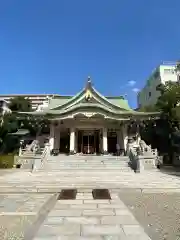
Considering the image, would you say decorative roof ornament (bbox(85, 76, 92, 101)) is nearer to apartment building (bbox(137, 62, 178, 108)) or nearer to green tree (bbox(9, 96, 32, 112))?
green tree (bbox(9, 96, 32, 112))

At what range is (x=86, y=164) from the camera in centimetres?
1797

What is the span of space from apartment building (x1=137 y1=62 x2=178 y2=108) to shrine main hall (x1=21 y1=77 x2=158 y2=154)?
2338 cm

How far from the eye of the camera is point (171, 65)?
46.8 metres

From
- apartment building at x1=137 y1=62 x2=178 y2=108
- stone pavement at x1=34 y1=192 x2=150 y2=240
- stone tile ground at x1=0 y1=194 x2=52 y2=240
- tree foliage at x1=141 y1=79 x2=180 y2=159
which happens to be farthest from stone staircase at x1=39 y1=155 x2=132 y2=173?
apartment building at x1=137 y1=62 x2=178 y2=108

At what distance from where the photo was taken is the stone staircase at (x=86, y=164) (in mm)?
16781

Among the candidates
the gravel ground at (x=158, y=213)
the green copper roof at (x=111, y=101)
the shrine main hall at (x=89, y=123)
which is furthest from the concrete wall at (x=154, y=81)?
the gravel ground at (x=158, y=213)

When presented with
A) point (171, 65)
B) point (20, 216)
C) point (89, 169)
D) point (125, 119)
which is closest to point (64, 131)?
point (125, 119)

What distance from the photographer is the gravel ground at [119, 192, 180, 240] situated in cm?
455

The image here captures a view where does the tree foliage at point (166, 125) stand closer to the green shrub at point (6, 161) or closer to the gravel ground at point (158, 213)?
the green shrub at point (6, 161)

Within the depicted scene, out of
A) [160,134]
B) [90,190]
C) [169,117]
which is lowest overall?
[90,190]

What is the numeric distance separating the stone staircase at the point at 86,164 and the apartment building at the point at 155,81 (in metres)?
29.6

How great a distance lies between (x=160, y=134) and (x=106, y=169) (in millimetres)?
13232

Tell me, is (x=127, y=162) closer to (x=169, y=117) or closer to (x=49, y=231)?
(x=169, y=117)

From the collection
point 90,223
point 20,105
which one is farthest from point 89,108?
point 90,223
